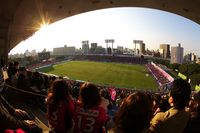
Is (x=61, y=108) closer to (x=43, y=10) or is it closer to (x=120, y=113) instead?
(x=120, y=113)

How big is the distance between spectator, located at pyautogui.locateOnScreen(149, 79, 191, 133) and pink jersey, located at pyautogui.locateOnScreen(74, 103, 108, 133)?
70 cm

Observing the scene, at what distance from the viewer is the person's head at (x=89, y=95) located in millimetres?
4305

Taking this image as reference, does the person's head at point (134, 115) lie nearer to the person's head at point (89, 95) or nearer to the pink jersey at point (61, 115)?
the person's head at point (89, 95)

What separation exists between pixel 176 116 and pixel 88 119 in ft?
3.48

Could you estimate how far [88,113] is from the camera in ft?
14.4

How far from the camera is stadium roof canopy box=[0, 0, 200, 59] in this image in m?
20.4

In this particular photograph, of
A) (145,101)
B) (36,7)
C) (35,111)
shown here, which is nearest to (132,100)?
(145,101)

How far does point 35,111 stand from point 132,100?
7.56 m

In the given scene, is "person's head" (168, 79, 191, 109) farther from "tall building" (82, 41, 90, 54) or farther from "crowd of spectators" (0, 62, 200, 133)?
"tall building" (82, 41, 90, 54)

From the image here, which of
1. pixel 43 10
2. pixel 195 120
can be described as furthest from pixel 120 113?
pixel 43 10

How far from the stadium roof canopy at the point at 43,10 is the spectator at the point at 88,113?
53.0 ft

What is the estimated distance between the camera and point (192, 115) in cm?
442

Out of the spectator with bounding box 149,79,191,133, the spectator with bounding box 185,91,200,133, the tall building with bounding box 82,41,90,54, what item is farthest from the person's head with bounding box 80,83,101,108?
the tall building with bounding box 82,41,90,54

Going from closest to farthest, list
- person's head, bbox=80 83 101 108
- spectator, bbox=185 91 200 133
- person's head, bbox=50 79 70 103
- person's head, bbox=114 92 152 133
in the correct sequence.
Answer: person's head, bbox=114 92 152 133 → spectator, bbox=185 91 200 133 → person's head, bbox=80 83 101 108 → person's head, bbox=50 79 70 103
